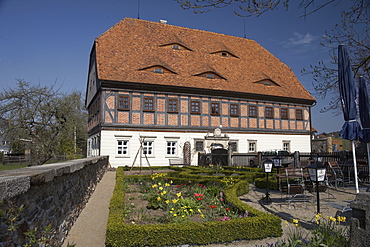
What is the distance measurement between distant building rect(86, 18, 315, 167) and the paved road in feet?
34.5

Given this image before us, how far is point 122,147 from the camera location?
69.8 feet

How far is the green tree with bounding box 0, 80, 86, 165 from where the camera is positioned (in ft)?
48.6

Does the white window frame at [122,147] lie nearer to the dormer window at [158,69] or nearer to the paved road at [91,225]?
the dormer window at [158,69]

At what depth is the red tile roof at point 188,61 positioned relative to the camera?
22.5 m

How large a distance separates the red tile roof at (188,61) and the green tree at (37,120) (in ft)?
16.8

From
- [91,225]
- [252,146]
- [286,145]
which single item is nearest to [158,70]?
[252,146]

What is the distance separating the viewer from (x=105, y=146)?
20734mm

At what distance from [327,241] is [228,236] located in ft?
6.03

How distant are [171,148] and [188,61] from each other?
26.6ft

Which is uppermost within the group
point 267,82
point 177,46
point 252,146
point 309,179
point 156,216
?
point 177,46

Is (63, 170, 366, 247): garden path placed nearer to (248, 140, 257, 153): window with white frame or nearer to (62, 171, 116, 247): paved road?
(62, 171, 116, 247): paved road

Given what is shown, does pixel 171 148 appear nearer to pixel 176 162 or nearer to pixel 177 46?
pixel 176 162

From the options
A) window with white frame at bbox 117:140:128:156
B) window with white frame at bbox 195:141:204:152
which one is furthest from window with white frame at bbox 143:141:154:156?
window with white frame at bbox 195:141:204:152

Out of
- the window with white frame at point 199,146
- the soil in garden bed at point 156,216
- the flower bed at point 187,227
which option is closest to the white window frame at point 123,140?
the window with white frame at point 199,146
